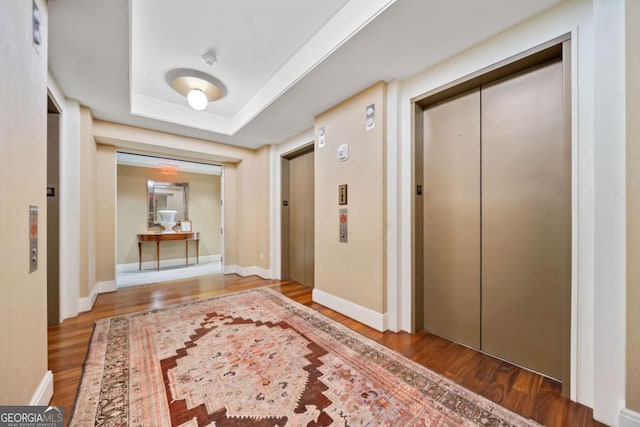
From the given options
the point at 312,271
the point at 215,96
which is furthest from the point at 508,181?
the point at 215,96

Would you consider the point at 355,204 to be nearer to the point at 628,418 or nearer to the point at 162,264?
the point at 628,418

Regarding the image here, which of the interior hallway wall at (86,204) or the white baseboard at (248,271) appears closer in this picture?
the interior hallway wall at (86,204)

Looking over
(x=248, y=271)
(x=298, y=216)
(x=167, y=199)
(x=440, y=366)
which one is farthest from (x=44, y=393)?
(x=167, y=199)

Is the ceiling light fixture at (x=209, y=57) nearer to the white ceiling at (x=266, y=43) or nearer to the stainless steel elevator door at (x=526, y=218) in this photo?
the white ceiling at (x=266, y=43)

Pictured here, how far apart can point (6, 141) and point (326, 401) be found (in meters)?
2.16

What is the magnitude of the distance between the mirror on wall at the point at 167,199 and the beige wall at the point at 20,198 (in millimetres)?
4738

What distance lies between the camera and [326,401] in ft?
4.98

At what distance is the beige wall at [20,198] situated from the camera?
1.09 meters

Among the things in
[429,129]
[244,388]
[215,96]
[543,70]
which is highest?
[215,96]

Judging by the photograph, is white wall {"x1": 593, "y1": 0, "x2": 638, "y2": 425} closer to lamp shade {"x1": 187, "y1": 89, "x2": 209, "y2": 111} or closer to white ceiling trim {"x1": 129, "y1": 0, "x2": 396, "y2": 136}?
white ceiling trim {"x1": 129, "y1": 0, "x2": 396, "y2": 136}

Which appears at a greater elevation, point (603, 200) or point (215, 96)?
point (215, 96)

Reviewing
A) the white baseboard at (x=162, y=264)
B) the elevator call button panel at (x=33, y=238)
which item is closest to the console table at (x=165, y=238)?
the white baseboard at (x=162, y=264)

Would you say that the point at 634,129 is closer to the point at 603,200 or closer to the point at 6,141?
the point at 603,200

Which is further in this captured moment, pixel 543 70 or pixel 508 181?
pixel 508 181
